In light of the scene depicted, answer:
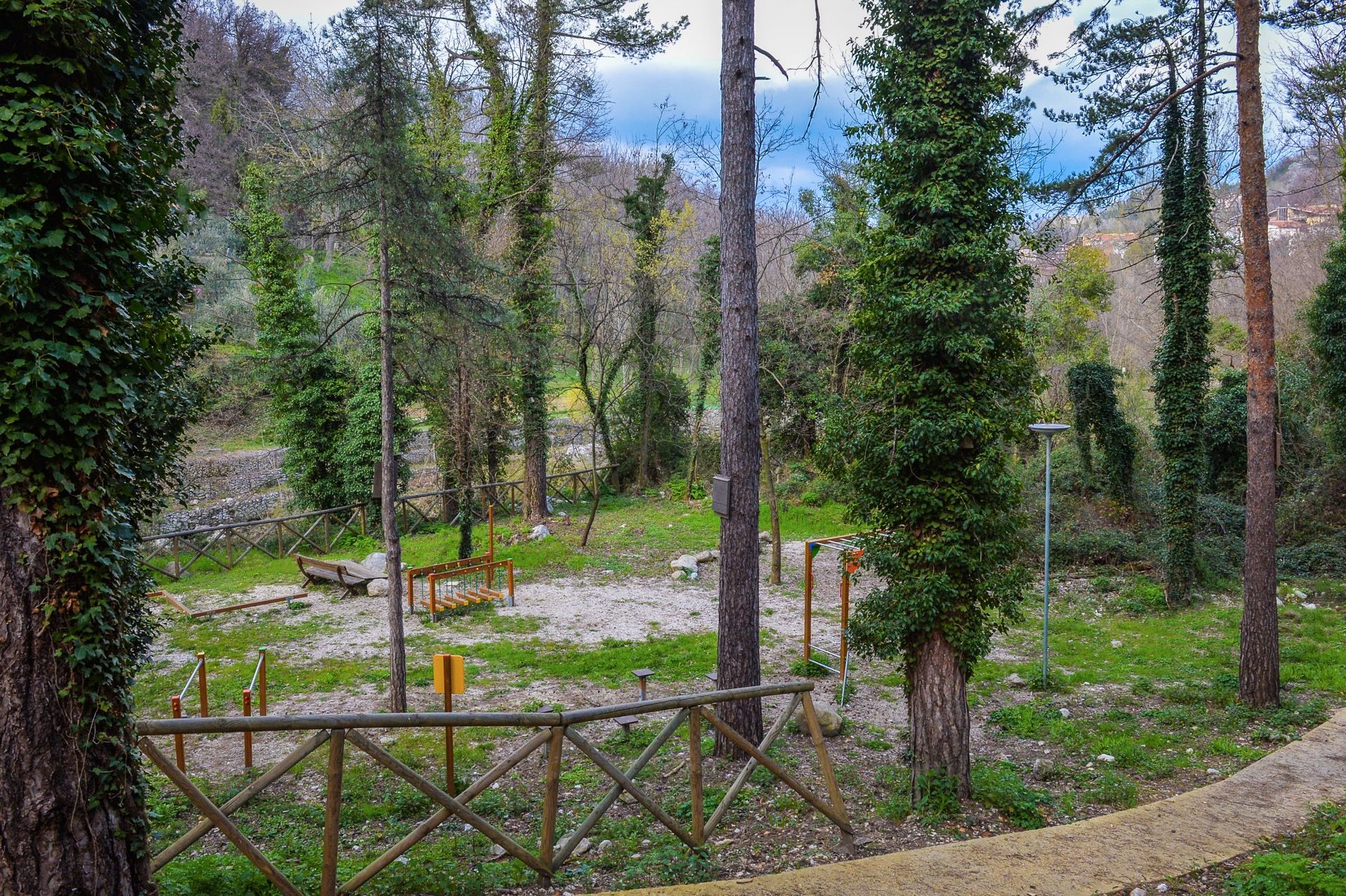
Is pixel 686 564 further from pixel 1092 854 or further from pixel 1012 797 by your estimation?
pixel 1092 854

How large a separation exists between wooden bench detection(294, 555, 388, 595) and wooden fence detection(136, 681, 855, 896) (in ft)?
33.2

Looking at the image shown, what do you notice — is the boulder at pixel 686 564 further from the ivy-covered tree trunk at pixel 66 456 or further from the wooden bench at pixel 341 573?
the ivy-covered tree trunk at pixel 66 456

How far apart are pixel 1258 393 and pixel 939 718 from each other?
5106mm

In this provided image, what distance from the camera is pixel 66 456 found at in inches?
124

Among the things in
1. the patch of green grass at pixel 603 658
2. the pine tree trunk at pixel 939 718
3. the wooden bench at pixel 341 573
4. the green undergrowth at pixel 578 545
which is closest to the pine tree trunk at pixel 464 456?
the green undergrowth at pixel 578 545

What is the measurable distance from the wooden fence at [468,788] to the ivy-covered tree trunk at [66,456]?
0.36m

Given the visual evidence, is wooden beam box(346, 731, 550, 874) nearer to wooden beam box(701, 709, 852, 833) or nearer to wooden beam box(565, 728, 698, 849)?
wooden beam box(565, 728, 698, 849)

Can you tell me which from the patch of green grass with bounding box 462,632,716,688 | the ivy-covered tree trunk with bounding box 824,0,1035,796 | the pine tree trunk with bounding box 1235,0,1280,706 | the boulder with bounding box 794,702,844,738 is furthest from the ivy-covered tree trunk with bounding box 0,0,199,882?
the pine tree trunk with bounding box 1235,0,1280,706

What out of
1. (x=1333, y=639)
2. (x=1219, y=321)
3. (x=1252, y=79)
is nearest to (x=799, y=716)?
(x=1333, y=639)

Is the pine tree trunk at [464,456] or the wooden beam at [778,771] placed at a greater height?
the pine tree trunk at [464,456]

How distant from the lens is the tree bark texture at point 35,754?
3.04 m

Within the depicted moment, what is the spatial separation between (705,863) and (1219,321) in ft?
71.6

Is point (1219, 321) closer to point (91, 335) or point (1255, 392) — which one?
point (1255, 392)

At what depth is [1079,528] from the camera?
1583 centimetres
